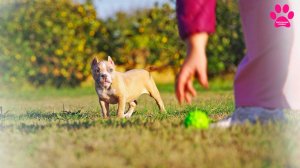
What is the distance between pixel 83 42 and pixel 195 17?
11.2 metres

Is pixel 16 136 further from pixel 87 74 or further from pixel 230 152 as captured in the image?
pixel 87 74

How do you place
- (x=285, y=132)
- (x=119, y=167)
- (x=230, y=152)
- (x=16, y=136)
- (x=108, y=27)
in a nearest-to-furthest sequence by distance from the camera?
(x=119, y=167), (x=230, y=152), (x=285, y=132), (x=16, y=136), (x=108, y=27)

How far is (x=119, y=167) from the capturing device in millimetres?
2143

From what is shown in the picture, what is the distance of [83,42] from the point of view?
1327 cm

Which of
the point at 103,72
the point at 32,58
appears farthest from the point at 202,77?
the point at 32,58

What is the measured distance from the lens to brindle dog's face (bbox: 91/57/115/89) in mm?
5148

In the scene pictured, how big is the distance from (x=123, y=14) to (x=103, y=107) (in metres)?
9.85

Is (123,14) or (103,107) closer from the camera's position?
(103,107)

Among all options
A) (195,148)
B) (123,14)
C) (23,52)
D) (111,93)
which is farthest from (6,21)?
(195,148)

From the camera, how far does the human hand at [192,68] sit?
7.18 feet

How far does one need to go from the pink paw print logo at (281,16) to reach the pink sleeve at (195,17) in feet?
2.99

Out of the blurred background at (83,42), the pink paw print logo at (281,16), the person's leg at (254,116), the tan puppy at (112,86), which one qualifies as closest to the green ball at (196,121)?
the person's leg at (254,116)

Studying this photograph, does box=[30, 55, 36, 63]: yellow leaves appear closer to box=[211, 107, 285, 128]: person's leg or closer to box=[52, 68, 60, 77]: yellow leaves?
box=[52, 68, 60, 77]: yellow leaves

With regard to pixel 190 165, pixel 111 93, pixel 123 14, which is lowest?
pixel 190 165
